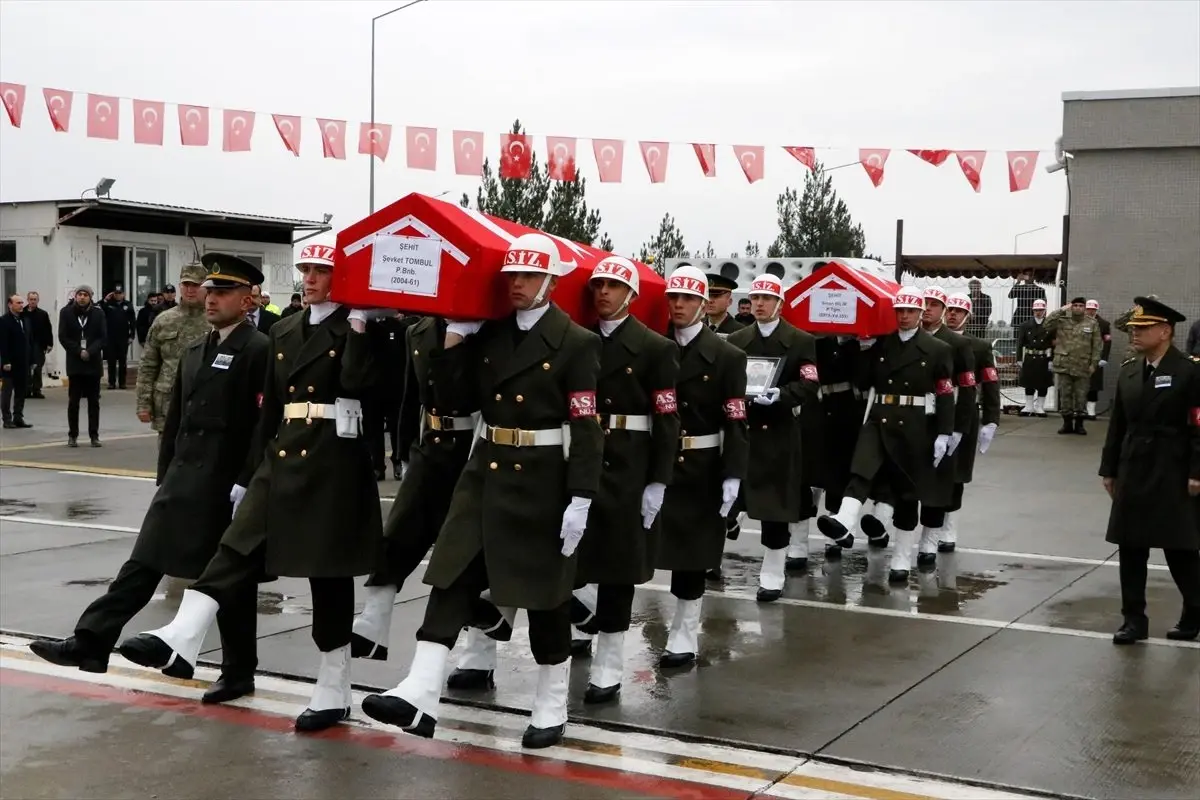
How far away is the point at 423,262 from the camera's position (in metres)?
5.78

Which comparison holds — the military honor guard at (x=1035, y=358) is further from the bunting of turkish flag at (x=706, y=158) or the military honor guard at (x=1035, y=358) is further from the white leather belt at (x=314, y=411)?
the white leather belt at (x=314, y=411)

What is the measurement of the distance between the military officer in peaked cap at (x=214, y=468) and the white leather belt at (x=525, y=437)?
1268mm

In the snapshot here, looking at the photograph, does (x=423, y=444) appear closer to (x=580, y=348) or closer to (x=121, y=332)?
(x=580, y=348)

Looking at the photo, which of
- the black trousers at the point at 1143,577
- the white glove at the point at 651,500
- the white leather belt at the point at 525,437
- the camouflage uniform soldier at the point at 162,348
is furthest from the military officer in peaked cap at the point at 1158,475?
the camouflage uniform soldier at the point at 162,348

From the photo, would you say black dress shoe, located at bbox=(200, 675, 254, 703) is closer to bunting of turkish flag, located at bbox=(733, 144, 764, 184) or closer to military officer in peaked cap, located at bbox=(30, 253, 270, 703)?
military officer in peaked cap, located at bbox=(30, 253, 270, 703)

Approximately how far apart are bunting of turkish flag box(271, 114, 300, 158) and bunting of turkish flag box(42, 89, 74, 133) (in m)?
2.95

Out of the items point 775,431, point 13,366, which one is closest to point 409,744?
point 775,431

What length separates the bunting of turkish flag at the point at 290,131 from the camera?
21391 mm

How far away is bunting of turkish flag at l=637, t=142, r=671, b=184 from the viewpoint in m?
22.2

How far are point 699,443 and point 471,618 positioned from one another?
87.3 inches

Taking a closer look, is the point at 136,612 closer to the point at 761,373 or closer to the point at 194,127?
the point at 761,373

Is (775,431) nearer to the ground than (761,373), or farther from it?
nearer to the ground

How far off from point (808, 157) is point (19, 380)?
12.6 meters

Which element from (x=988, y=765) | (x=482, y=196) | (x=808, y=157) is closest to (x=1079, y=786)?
(x=988, y=765)
